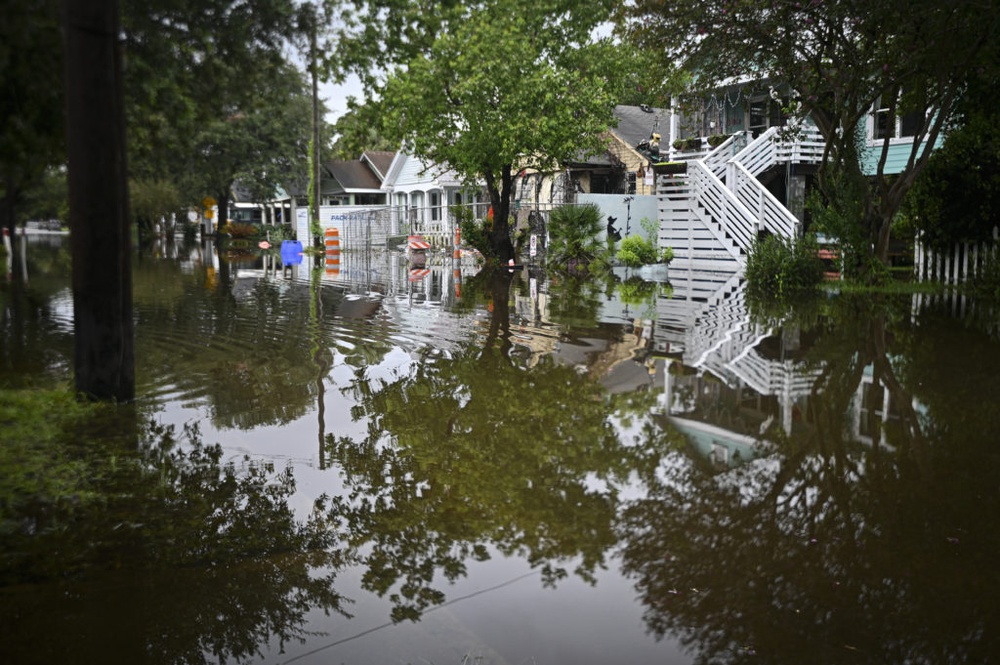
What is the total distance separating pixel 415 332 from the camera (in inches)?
517

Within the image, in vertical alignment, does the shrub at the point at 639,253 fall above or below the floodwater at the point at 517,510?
above

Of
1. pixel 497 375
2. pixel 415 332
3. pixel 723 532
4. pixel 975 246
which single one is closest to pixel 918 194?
pixel 975 246

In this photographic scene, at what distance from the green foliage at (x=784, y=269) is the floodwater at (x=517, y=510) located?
7.74 m

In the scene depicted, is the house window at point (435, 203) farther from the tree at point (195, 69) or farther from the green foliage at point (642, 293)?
the tree at point (195, 69)

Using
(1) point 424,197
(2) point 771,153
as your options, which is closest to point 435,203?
(1) point 424,197

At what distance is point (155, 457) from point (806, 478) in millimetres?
4300

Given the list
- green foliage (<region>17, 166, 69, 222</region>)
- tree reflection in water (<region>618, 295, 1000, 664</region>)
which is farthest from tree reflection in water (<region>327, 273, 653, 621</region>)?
green foliage (<region>17, 166, 69, 222</region>)

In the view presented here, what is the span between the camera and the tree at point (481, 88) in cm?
2697

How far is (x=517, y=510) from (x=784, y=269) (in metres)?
15.0

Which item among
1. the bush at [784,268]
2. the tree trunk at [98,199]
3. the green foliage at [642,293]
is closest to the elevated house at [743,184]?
the bush at [784,268]

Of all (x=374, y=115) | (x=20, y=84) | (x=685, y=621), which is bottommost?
(x=685, y=621)

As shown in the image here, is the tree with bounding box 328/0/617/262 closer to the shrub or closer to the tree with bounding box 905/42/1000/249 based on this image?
the shrub

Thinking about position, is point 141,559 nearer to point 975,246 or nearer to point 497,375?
point 497,375

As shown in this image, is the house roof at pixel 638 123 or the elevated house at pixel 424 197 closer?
the house roof at pixel 638 123
